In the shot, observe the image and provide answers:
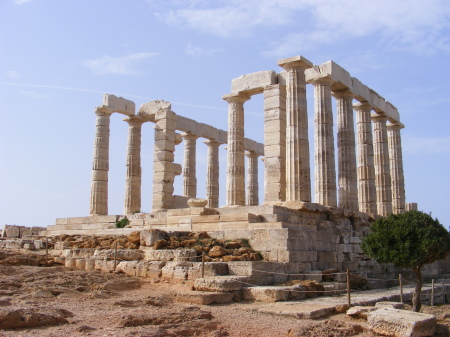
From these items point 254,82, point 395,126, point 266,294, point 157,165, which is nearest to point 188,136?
point 157,165

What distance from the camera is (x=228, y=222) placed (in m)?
18.4

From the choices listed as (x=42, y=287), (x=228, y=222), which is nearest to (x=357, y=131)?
(x=228, y=222)

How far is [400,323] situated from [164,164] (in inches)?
760

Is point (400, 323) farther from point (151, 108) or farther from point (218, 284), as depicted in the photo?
point (151, 108)

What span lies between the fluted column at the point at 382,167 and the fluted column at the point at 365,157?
1.77 metres

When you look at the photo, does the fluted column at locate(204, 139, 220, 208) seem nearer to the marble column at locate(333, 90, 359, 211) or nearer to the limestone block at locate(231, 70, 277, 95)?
the limestone block at locate(231, 70, 277, 95)

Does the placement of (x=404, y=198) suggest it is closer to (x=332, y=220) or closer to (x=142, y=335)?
(x=332, y=220)

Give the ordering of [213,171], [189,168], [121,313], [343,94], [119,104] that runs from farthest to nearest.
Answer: [213,171], [189,168], [119,104], [343,94], [121,313]

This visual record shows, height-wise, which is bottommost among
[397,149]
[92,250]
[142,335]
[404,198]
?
[142,335]

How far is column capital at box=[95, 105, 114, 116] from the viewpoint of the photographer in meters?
28.8

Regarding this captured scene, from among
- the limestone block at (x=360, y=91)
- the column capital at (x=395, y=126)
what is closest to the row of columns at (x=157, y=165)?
the limestone block at (x=360, y=91)

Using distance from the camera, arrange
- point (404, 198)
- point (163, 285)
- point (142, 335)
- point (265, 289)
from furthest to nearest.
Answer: point (404, 198) < point (163, 285) < point (265, 289) < point (142, 335)

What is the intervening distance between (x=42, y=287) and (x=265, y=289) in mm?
5614

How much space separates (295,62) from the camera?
73.3 feet
